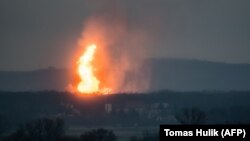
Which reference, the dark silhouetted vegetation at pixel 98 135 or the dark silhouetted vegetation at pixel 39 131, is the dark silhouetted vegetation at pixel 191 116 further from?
the dark silhouetted vegetation at pixel 39 131

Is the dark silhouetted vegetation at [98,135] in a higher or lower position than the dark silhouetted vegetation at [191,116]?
lower

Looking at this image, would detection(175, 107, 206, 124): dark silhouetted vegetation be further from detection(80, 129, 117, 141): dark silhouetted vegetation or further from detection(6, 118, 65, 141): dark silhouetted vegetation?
detection(6, 118, 65, 141): dark silhouetted vegetation

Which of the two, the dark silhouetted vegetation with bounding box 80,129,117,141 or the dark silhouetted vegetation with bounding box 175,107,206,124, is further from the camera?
the dark silhouetted vegetation with bounding box 175,107,206,124

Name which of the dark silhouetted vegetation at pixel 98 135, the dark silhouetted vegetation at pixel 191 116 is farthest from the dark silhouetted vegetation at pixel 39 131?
the dark silhouetted vegetation at pixel 191 116

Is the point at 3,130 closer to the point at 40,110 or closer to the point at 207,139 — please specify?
the point at 40,110

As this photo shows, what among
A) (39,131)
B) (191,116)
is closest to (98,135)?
(39,131)

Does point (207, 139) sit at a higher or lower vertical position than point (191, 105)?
lower

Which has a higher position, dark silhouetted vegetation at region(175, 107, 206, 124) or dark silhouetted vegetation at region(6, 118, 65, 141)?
dark silhouetted vegetation at region(175, 107, 206, 124)

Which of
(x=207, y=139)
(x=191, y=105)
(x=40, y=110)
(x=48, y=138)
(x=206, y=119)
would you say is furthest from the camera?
(x=191, y=105)

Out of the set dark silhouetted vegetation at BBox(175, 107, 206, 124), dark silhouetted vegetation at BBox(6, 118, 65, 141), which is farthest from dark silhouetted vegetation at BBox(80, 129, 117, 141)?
dark silhouetted vegetation at BBox(175, 107, 206, 124)

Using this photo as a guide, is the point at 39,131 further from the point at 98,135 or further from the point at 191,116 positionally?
the point at 191,116

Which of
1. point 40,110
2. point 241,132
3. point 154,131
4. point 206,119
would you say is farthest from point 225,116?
point 241,132
